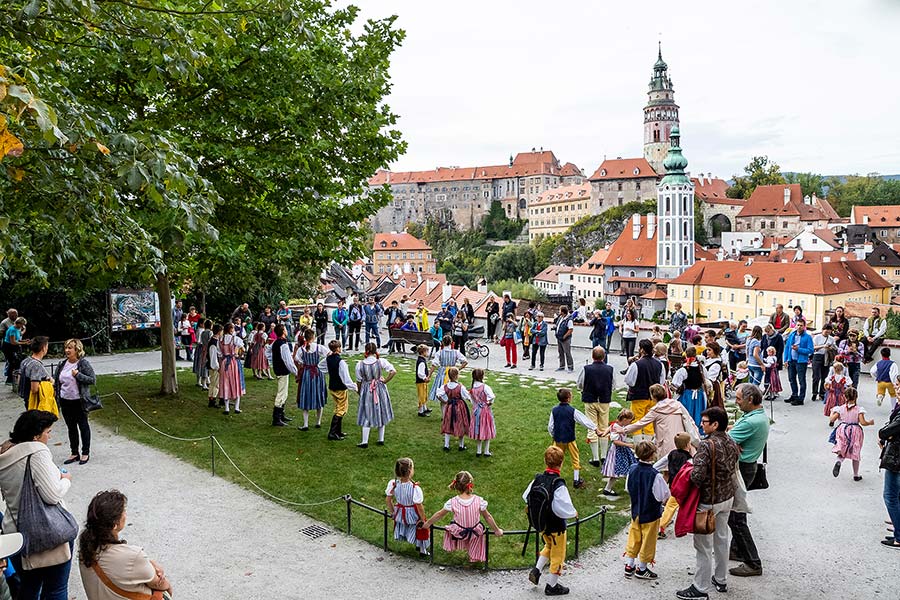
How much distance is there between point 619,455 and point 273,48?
29.7ft

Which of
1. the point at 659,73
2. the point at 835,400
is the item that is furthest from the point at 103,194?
the point at 659,73

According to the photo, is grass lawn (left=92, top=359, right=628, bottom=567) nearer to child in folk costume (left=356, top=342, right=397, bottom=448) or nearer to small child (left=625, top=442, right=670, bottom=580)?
child in folk costume (left=356, top=342, right=397, bottom=448)

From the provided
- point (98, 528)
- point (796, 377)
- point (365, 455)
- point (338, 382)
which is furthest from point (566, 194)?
point (98, 528)

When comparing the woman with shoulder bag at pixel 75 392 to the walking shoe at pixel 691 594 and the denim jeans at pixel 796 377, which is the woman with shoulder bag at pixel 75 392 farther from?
the denim jeans at pixel 796 377

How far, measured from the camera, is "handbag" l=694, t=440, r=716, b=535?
22.3ft

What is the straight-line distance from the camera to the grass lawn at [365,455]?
8.84 m

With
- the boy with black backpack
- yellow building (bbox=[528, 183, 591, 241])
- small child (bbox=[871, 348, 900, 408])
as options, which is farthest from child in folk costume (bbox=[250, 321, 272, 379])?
yellow building (bbox=[528, 183, 591, 241])

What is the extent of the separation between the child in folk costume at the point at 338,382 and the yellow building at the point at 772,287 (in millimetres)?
65530

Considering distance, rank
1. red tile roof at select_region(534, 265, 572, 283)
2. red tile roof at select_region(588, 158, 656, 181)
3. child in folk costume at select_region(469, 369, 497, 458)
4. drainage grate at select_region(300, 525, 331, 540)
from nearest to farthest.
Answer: drainage grate at select_region(300, 525, 331, 540) → child in folk costume at select_region(469, 369, 497, 458) → red tile roof at select_region(534, 265, 572, 283) → red tile roof at select_region(588, 158, 656, 181)

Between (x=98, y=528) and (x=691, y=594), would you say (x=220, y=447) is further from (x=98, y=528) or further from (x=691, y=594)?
(x=691, y=594)

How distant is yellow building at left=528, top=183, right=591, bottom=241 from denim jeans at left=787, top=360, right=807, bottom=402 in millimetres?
127417

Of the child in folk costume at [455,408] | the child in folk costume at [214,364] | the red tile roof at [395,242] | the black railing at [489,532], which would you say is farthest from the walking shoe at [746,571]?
the red tile roof at [395,242]

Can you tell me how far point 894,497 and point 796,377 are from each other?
7547 millimetres

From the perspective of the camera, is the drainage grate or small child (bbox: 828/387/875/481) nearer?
the drainage grate
